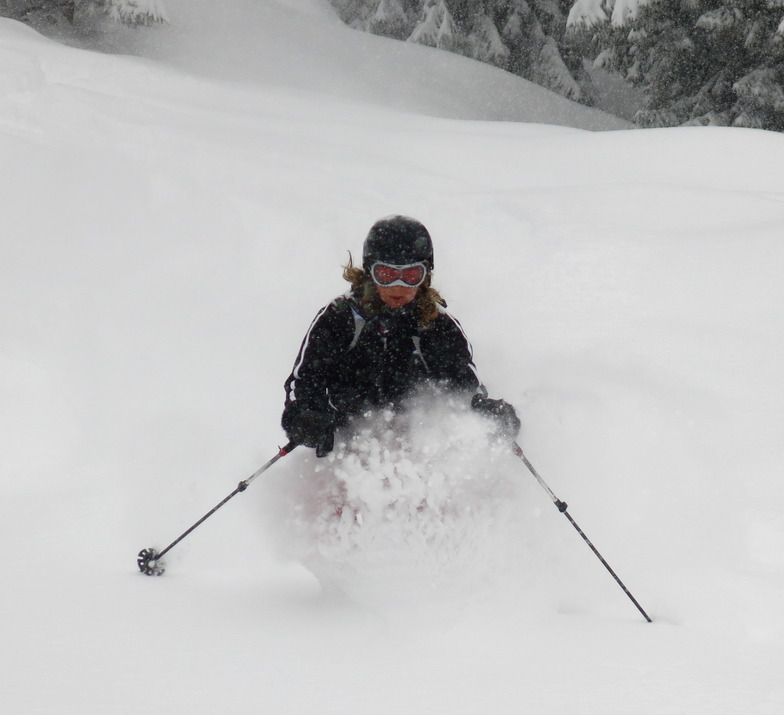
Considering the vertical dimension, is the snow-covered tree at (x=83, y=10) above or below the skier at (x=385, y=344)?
above

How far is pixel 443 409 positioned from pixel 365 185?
3.43m

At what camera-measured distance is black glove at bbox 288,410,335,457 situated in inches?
131

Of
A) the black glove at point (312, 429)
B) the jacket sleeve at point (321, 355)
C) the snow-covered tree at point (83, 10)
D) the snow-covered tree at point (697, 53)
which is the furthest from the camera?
the snow-covered tree at point (83, 10)

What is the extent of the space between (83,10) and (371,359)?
38.7 feet

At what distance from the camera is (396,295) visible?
143 inches

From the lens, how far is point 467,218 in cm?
606

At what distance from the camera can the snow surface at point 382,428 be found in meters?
2.54

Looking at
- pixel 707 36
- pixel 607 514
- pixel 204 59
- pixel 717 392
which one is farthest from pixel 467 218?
pixel 204 59

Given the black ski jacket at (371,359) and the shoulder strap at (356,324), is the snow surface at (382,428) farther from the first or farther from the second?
the shoulder strap at (356,324)

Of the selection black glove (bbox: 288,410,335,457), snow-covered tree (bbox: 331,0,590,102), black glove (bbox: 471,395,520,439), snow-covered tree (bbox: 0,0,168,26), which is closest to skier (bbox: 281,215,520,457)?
black glove (bbox: 471,395,520,439)

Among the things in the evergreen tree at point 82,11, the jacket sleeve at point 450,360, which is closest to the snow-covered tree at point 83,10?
the evergreen tree at point 82,11

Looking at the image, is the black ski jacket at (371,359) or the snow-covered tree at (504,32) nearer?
the black ski jacket at (371,359)

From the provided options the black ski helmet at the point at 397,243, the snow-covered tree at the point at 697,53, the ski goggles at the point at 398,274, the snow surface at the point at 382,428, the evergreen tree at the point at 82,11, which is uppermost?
the snow-covered tree at the point at 697,53

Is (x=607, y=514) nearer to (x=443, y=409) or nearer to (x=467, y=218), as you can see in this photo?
(x=443, y=409)
